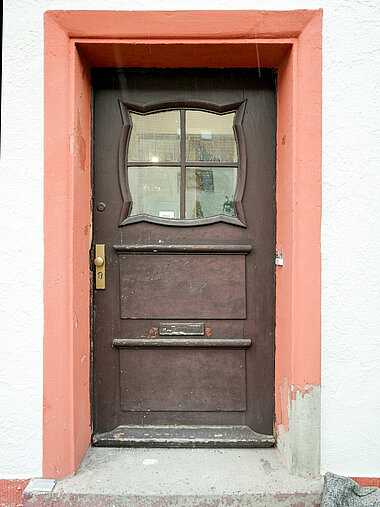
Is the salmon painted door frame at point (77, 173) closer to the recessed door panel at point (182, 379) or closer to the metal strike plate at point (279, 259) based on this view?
the metal strike plate at point (279, 259)

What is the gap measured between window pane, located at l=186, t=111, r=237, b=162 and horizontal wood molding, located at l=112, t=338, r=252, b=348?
1.05 meters

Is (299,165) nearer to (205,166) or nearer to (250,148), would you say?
(250,148)

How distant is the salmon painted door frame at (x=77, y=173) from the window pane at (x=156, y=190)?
1.22 feet

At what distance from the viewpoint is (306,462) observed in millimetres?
1941

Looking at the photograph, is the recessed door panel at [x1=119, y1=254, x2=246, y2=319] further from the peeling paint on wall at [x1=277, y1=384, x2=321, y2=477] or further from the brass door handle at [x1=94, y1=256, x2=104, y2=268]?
the peeling paint on wall at [x1=277, y1=384, x2=321, y2=477]

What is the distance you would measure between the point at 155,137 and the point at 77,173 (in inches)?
20.8

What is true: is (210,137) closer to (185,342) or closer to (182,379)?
(185,342)

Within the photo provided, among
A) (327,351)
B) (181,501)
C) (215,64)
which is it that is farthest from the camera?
(215,64)

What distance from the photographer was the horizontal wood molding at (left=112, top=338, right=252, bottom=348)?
86.7 inches

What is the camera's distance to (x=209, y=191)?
7.34 feet

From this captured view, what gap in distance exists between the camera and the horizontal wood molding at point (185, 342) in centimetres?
220

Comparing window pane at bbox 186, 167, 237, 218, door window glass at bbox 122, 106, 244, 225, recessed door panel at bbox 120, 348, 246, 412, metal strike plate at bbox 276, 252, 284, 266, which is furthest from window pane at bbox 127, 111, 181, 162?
recessed door panel at bbox 120, 348, 246, 412

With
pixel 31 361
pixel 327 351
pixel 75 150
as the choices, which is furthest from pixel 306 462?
pixel 75 150

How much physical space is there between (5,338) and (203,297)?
3.54 feet
